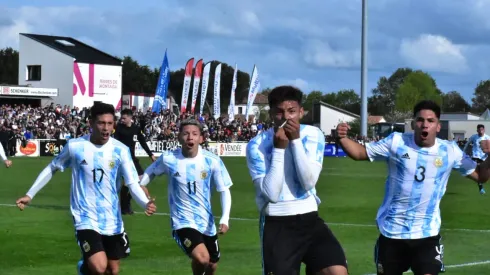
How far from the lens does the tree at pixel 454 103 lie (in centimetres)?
18375

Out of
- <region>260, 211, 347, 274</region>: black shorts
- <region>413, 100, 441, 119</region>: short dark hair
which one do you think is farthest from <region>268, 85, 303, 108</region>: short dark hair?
<region>413, 100, 441, 119</region>: short dark hair

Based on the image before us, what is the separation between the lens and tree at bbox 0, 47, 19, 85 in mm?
122188

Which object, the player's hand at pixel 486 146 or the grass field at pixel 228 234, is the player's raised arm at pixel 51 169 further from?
the player's hand at pixel 486 146

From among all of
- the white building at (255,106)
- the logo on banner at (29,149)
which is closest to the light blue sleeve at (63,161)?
the logo on banner at (29,149)

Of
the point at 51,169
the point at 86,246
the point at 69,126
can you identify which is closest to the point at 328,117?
the point at 69,126

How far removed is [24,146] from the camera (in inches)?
2137

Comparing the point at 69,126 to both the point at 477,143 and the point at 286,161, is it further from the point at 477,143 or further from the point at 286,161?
the point at 286,161

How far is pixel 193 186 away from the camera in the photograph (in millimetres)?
10305

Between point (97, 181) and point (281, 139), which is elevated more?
point (281, 139)

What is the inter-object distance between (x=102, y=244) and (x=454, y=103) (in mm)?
184639

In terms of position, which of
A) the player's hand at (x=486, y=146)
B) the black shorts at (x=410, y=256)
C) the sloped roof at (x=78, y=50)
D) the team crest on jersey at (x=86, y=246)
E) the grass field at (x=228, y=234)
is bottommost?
the grass field at (x=228, y=234)

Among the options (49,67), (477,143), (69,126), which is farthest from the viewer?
(49,67)

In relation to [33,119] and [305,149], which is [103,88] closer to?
[33,119]

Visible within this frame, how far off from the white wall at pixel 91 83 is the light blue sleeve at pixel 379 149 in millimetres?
73622
